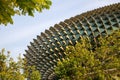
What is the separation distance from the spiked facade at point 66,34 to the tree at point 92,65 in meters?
32.3

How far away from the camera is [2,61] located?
133 ft

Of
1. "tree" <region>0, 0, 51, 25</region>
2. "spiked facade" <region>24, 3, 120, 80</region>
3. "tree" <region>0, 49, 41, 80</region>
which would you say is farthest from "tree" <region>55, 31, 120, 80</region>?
"spiked facade" <region>24, 3, 120, 80</region>

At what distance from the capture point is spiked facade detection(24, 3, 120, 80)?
2899 inches

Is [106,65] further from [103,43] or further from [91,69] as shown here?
[103,43]

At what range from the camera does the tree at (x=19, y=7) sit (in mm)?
6463

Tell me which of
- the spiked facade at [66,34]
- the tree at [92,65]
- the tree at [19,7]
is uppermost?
the spiked facade at [66,34]

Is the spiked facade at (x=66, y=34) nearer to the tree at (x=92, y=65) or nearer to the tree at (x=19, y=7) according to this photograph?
the tree at (x=92, y=65)

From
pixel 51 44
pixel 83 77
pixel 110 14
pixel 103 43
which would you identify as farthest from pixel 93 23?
pixel 83 77

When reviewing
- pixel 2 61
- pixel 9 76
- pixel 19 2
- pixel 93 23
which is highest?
pixel 93 23

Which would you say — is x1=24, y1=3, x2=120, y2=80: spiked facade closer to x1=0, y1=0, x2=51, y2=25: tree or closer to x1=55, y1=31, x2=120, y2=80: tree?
x1=55, y1=31, x2=120, y2=80: tree

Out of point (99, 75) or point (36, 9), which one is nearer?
point (36, 9)

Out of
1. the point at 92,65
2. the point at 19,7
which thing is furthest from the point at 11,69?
the point at 19,7

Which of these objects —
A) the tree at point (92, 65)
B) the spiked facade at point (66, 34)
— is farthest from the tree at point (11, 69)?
the spiked facade at point (66, 34)

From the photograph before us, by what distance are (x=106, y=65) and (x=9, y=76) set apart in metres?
12.0
